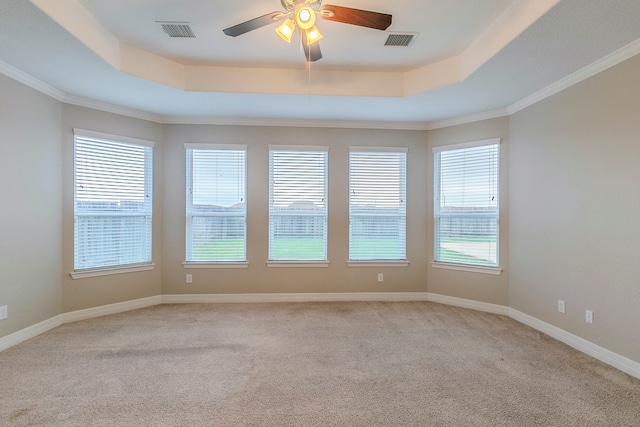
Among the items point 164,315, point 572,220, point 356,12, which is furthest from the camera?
point 164,315

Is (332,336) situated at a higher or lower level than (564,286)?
lower

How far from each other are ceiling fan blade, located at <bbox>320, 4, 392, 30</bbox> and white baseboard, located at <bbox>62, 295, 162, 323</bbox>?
4.13 meters

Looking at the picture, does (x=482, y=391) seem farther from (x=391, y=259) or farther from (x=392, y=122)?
(x=392, y=122)

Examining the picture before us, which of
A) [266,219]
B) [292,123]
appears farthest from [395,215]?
[292,123]

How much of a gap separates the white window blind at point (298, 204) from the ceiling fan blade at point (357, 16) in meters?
2.45

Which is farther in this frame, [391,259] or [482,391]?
[391,259]

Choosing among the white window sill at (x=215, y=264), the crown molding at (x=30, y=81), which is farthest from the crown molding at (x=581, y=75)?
the crown molding at (x=30, y=81)

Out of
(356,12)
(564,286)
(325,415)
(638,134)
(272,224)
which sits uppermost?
(356,12)

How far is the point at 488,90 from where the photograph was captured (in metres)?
3.33

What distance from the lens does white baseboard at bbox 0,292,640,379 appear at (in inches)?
108

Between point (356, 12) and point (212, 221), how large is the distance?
11.0 feet

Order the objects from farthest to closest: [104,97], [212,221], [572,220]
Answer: [212,221]
[104,97]
[572,220]

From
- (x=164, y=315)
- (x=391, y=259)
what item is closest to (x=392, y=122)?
(x=391, y=259)

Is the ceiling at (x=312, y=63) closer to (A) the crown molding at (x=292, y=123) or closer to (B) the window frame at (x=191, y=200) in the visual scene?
(A) the crown molding at (x=292, y=123)
